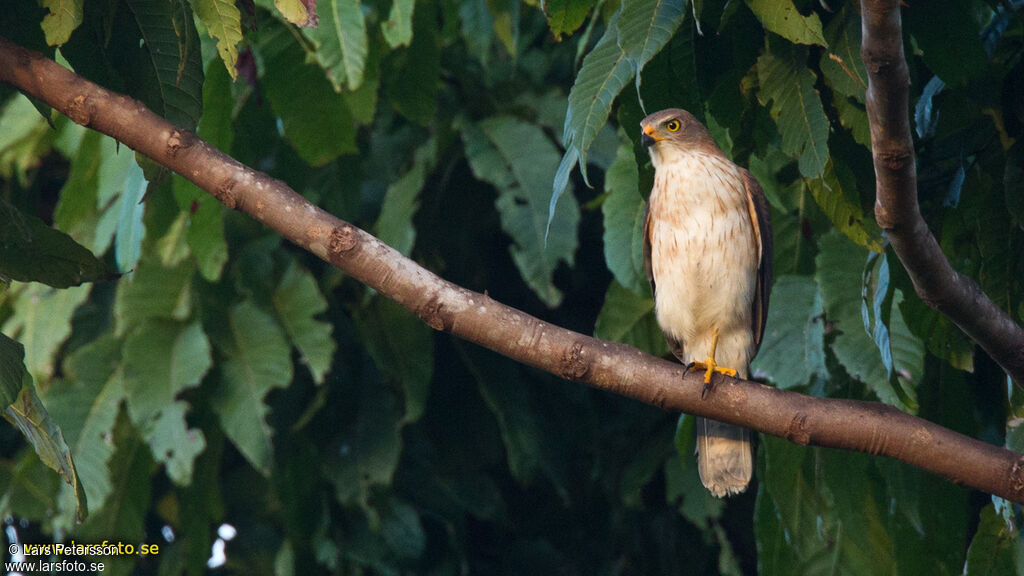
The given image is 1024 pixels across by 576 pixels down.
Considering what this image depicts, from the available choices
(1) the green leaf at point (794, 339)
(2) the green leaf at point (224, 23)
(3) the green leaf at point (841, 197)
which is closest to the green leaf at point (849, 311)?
(1) the green leaf at point (794, 339)

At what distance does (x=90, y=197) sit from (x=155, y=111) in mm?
1972

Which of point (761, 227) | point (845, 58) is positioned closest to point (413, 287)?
point (845, 58)

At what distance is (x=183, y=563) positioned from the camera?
505cm

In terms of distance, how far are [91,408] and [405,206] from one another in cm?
156

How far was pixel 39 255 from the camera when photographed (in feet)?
7.77

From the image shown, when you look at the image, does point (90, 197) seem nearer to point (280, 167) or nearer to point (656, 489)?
point (280, 167)

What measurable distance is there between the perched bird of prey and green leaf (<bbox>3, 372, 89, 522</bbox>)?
2.09 m

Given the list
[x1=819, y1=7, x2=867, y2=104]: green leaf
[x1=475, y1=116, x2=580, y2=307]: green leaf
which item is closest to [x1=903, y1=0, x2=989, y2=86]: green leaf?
[x1=819, y1=7, x2=867, y2=104]: green leaf

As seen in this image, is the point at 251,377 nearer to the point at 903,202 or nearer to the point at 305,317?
the point at 305,317

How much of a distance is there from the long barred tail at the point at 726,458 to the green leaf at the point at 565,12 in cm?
158

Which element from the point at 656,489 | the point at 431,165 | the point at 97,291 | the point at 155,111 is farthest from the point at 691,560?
the point at 155,111

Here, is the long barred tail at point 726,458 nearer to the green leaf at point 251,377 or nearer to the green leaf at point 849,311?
the green leaf at point 849,311

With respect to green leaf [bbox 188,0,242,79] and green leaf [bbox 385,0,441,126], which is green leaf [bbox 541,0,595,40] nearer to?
green leaf [bbox 188,0,242,79]

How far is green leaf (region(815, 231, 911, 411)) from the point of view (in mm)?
2859
